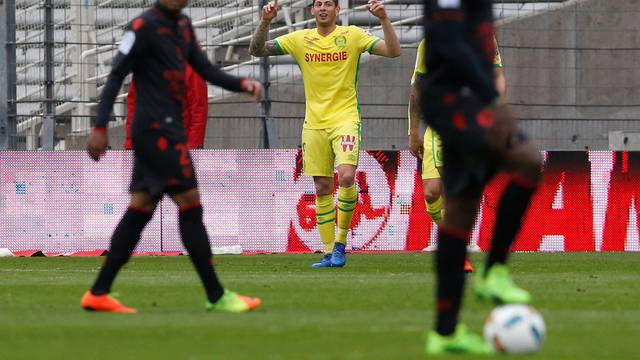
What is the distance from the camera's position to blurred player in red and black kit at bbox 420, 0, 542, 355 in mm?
5801

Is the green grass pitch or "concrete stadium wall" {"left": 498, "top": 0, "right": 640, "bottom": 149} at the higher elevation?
"concrete stadium wall" {"left": 498, "top": 0, "right": 640, "bottom": 149}

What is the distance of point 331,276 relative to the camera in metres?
11.1

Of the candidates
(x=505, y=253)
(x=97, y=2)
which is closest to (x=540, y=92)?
(x=97, y=2)

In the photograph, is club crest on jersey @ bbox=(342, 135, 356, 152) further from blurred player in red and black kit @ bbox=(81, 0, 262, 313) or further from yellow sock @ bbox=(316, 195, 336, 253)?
blurred player in red and black kit @ bbox=(81, 0, 262, 313)

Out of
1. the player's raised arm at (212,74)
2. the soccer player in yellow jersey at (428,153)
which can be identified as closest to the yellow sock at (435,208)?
the soccer player in yellow jersey at (428,153)

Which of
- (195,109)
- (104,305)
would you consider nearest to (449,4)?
(104,305)

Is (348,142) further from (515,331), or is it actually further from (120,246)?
(515,331)

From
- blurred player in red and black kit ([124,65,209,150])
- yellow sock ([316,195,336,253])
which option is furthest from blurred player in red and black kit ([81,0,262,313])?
blurred player in red and black kit ([124,65,209,150])

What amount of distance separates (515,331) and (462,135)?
0.80 m

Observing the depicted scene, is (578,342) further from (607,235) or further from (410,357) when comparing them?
(607,235)

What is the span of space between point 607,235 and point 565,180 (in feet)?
2.54

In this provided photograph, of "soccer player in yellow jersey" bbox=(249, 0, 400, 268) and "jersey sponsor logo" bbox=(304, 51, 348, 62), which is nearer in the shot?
"soccer player in yellow jersey" bbox=(249, 0, 400, 268)

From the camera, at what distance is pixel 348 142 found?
12.8 m

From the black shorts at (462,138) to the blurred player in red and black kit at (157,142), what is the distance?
6.49ft
